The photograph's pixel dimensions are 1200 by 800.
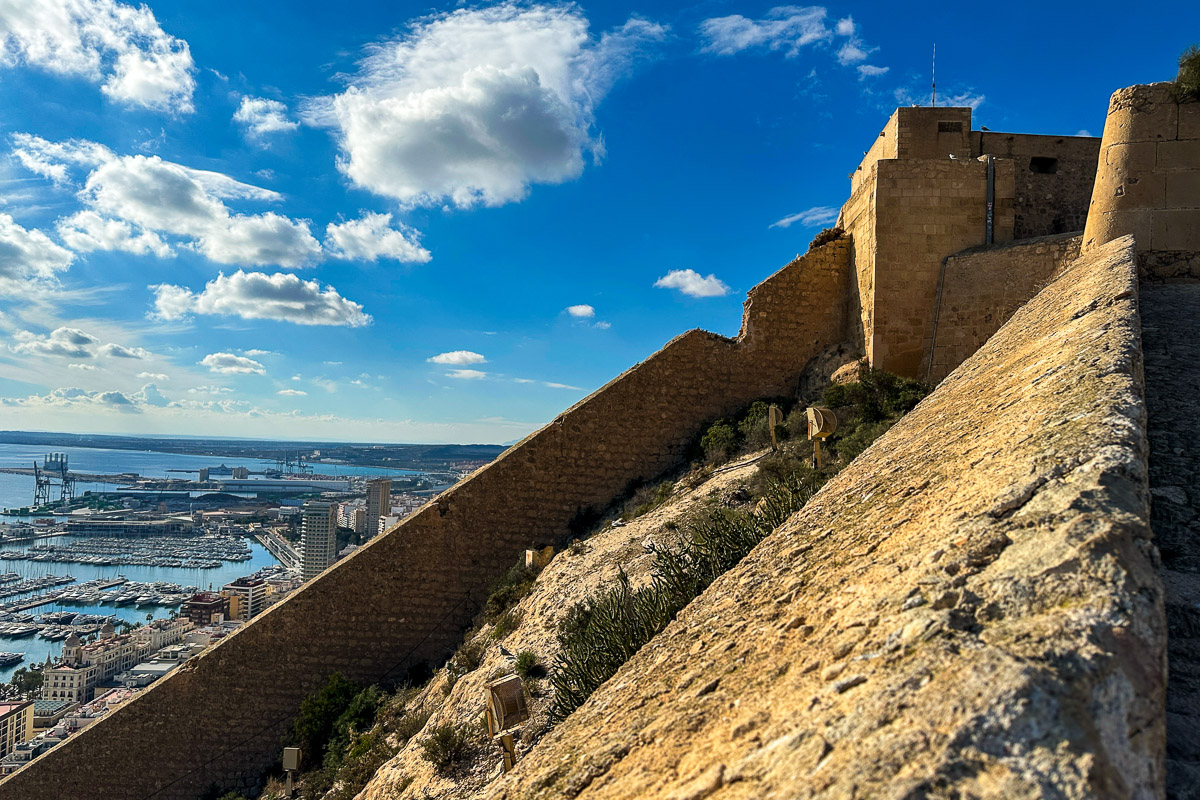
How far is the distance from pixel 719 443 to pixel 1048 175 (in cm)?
691

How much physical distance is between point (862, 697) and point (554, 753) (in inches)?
58.6

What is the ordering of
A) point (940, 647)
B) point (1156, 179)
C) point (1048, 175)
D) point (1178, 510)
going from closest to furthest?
point (940, 647) → point (1178, 510) → point (1156, 179) → point (1048, 175)

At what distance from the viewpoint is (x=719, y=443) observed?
10047mm

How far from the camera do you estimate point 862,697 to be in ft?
4.23

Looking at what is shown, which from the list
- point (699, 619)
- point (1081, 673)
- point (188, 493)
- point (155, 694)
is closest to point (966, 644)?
point (1081, 673)

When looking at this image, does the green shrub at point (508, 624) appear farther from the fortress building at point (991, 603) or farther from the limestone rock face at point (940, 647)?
the limestone rock face at point (940, 647)

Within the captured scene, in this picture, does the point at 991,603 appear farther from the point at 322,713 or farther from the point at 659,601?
the point at 322,713

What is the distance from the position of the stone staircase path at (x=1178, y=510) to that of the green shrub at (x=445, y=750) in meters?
5.20

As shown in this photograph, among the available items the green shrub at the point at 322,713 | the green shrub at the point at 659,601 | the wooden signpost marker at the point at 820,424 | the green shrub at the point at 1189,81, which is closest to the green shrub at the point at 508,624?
the green shrub at the point at 322,713

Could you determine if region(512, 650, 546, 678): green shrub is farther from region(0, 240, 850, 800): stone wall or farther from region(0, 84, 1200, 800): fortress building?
region(0, 240, 850, 800): stone wall

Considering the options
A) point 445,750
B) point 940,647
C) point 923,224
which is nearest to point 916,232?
point 923,224

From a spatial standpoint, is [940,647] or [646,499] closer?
[940,647]

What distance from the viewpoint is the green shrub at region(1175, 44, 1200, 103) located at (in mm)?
6566

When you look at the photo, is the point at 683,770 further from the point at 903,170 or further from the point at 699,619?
the point at 903,170
